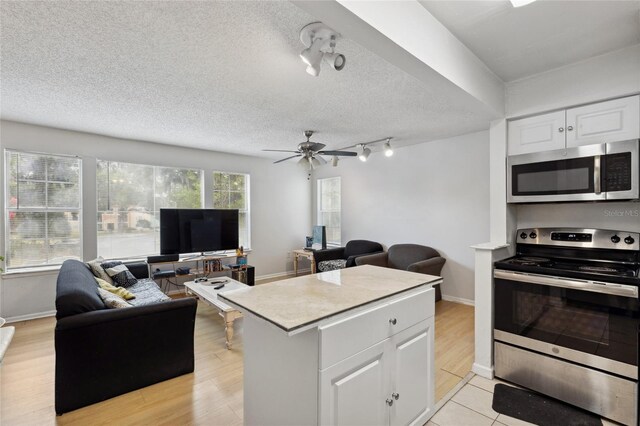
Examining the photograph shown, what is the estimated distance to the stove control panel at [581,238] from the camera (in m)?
2.12

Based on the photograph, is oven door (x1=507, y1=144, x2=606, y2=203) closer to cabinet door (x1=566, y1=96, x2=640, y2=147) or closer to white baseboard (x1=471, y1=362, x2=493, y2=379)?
cabinet door (x1=566, y1=96, x2=640, y2=147)

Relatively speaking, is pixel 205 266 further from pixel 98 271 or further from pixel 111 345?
pixel 111 345

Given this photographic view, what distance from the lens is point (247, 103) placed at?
3.08 meters

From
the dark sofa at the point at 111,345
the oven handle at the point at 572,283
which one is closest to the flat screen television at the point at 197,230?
the dark sofa at the point at 111,345

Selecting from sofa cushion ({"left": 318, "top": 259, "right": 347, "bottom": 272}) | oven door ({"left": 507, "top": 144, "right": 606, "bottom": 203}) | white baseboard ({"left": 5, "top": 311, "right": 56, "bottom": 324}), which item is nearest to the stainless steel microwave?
oven door ({"left": 507, "top": 144, "right": 606, "bottom": 203})

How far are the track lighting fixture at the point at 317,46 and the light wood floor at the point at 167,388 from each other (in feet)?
7.93

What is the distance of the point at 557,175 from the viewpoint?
2281 mm

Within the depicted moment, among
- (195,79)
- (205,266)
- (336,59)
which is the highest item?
(195,79)

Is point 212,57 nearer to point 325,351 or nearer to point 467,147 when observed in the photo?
point 325,351

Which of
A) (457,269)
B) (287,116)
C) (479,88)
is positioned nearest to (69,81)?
(287,116)

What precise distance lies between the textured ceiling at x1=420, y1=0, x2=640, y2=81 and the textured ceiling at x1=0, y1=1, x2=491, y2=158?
1.38ft

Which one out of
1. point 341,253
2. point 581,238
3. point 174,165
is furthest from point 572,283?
point 174,165

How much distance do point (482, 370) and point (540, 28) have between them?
102 inches

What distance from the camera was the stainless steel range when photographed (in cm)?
184
